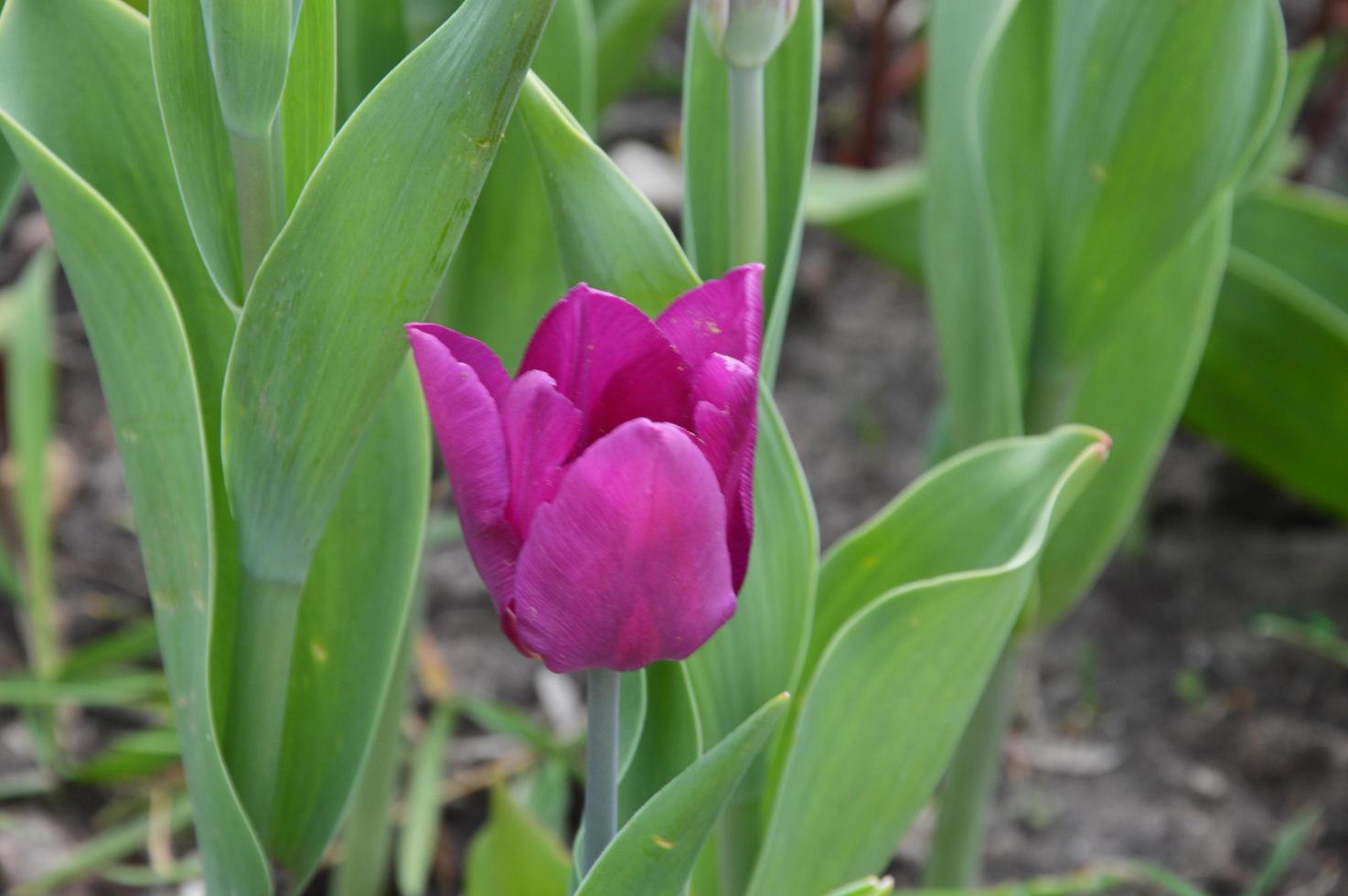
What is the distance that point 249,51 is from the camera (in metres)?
0.43

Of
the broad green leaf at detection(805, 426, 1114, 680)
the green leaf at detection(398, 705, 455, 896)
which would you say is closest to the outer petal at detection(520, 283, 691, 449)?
the broad green leaf at detection(805, 426, 1114, 680)

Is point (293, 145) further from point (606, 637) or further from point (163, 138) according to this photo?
point (606, 637)

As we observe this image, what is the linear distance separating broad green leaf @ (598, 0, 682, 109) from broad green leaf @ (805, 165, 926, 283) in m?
0.15

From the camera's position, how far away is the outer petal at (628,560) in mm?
361

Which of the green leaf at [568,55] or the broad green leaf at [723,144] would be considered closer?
the broad green leaf at [723,144]

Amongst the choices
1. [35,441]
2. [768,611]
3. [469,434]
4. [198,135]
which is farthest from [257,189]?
[35,441]

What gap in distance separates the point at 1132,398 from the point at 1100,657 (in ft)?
1.41

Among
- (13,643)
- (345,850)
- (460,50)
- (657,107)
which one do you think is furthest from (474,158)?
(657,107)

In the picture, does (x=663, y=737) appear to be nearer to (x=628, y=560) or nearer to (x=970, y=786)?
(x=628, y=560)

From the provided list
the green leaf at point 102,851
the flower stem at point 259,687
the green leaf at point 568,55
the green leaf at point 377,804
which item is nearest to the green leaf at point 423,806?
the green leaf at point 377,804

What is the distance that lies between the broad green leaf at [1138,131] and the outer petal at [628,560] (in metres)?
0.40

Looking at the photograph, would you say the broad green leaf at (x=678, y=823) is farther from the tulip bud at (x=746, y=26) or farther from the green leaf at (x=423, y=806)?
the green leaf at (x=423, y=806)

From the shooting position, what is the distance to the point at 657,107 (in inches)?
63.1

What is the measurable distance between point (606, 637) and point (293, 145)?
21cm
